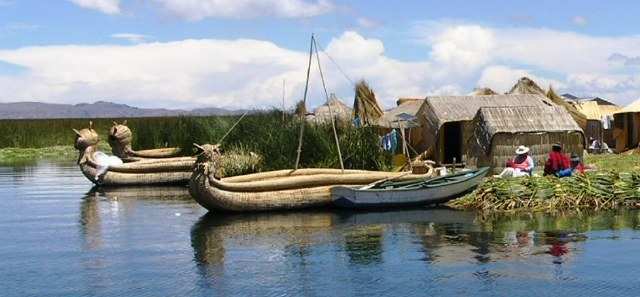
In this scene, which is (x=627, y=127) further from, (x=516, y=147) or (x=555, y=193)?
(x=555, y=193)

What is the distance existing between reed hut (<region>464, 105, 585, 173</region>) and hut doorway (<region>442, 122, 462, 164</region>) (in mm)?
3726

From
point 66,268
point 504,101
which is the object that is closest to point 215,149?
point 66,268

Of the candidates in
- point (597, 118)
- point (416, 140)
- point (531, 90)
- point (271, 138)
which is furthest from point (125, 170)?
point (597, 118)

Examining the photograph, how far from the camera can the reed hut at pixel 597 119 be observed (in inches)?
1390

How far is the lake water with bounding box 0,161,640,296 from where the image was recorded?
36.7 feet

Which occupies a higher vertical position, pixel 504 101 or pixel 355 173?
pixel 504 101

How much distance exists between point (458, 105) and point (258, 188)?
10.6 m

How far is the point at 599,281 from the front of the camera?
11.3 meters

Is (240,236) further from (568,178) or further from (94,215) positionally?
(568,178)

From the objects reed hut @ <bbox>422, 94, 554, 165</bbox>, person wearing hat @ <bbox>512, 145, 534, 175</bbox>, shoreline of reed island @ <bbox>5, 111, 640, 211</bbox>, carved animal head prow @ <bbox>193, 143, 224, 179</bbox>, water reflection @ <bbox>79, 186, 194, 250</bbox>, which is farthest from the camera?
reed hut @ <bbox>422, 94, 554, 165</bbox>

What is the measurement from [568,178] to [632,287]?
7.34 metres

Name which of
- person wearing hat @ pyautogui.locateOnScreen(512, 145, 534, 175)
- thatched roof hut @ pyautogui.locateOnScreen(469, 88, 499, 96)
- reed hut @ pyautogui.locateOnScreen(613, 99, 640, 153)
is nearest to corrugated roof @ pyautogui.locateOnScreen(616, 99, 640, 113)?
reed hut @ pyautogui.locateOnScreen(613, 99, 640, 153)

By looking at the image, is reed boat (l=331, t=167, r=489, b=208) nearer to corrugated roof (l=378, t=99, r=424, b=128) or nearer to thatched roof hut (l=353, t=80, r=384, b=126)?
corrugated roof (l=378, t=99, r=424, b=128)

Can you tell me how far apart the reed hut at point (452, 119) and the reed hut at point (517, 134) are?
77.8 inches
